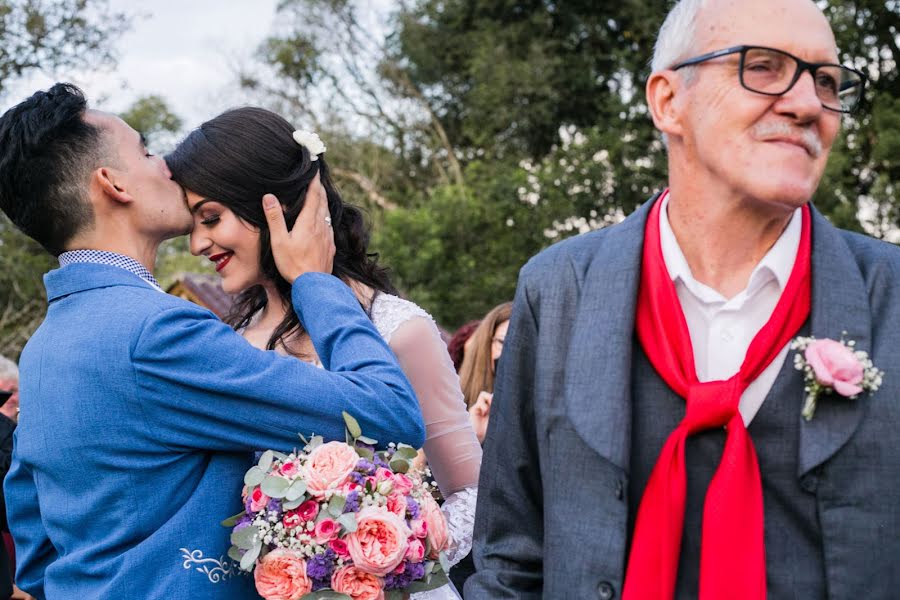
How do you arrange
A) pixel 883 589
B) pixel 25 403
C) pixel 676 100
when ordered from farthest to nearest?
pixel 25 403, pixel 676 100, pixel 883 589

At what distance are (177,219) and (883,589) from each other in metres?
2.25

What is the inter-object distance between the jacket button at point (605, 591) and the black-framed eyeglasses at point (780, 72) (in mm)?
1070

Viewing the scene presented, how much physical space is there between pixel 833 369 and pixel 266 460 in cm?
150

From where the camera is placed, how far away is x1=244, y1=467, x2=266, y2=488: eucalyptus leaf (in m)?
2.61

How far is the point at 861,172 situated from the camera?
2120 centimetres

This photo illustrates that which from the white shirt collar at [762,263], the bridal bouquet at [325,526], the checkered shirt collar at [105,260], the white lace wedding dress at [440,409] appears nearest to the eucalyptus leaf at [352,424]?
the bridal bouquet at [325,526]

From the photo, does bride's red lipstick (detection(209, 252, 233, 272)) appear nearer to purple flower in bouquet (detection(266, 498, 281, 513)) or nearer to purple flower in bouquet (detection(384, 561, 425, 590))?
purple flower in bouquet (detection(266, 498, 281, 513))

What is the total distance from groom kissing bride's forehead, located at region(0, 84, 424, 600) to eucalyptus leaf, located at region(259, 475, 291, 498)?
143 millimetres

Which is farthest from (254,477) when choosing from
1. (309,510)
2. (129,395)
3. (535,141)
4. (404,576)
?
(535,141)

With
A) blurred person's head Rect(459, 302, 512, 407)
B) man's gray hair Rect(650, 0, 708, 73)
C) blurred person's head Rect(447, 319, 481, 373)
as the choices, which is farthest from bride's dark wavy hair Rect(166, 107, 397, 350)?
blurred person's head Rect(447, 319, 481, 373)

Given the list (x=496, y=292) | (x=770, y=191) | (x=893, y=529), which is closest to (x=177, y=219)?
(x=770, y=191)

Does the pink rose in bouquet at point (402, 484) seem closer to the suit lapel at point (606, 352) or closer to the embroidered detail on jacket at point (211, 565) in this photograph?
the embroidered detail on jacket at point (211, 565)

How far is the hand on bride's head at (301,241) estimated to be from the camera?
3.18 meters

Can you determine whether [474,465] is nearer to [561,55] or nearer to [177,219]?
[177,219]
